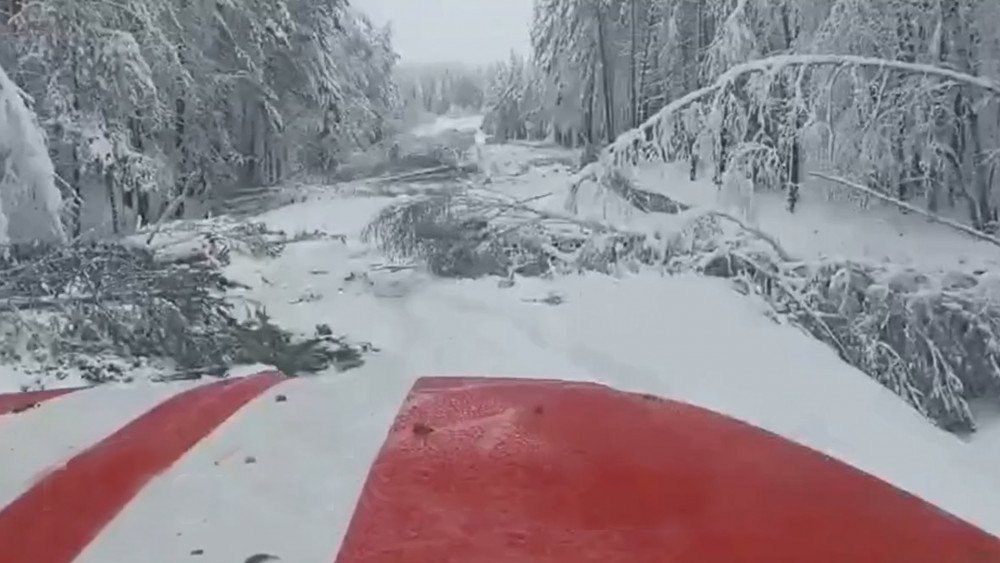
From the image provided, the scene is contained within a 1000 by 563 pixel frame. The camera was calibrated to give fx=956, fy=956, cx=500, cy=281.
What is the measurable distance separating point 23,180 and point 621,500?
Result: 4.31m

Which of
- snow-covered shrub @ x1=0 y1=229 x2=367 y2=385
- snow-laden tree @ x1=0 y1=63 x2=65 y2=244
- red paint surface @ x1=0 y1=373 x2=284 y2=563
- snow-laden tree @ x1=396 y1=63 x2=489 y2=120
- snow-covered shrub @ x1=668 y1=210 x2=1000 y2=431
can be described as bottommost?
snow-covered shrub @ x1=668 y1=210 x2=1000 y2=431

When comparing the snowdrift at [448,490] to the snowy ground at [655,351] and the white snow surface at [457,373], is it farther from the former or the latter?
the snowy ground at [655,351]

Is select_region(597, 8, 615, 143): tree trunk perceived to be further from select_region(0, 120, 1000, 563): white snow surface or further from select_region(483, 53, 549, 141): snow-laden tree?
select_region(0, 120, 1000, 563): white snow surface

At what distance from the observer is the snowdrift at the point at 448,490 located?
66.0 inches

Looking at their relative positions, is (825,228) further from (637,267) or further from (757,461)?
(757,461)

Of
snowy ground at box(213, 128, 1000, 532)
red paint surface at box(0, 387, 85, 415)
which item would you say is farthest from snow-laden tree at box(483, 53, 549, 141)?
red paint surface at box(0, 387, 85, 415)

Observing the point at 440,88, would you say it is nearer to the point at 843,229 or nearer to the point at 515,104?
the point at 515,104

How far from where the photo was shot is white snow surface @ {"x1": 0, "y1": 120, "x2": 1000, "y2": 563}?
6.11ft

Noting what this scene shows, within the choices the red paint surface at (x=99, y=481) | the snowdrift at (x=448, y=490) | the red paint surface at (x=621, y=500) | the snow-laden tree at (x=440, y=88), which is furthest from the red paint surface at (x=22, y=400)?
the snow-laden tree at (x=440, y=88)

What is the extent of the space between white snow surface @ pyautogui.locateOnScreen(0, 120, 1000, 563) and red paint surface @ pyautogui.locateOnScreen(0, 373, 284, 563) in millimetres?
49

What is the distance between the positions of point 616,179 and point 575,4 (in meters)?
21.3

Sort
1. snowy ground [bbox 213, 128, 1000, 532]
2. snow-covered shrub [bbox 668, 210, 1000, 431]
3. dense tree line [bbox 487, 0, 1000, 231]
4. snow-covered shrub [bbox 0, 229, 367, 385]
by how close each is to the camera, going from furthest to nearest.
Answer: snow-covered shrub [bbox 668, 210, 1000, 431], dense tree line [bbox 487, 0, 1000, 231], snow-covered shrub [bbox 0, 229, 367, 385], snowy ground [bbox 213, 128, 1000, 532]

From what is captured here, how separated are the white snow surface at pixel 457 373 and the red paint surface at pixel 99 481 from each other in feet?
0.16

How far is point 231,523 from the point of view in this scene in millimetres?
1849
